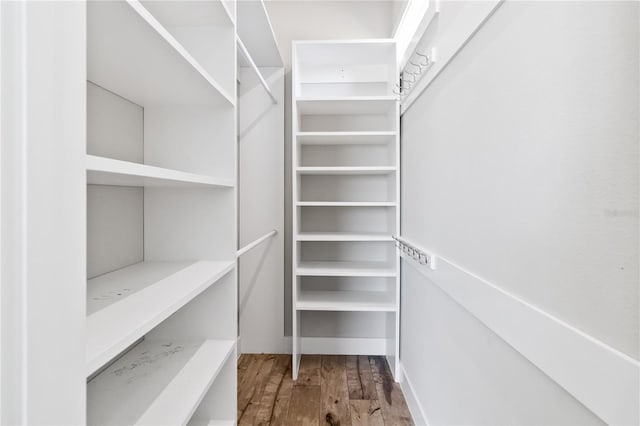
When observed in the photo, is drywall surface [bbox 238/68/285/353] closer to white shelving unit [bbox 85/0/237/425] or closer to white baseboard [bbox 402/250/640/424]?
white shelving unit [bbox 85/0/237/425]

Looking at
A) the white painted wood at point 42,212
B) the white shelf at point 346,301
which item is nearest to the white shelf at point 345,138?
the white shelf at point 346,301

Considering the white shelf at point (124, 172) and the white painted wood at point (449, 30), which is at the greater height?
the white painted wood at point (449, 30)

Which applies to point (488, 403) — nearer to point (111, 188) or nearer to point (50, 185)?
point (50, 185)

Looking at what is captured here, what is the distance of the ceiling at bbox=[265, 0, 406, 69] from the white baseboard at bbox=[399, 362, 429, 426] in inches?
86.9

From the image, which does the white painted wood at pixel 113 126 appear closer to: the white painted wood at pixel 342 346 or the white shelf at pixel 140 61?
the white shelf at pixel 140 61

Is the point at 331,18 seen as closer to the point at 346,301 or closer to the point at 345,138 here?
the point at 345,138

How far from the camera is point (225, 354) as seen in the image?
1146 millimetres

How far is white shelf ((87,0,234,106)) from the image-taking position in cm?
64

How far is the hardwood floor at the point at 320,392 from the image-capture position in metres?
1.65

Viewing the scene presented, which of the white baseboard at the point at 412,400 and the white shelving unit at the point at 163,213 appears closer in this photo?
the white shelving unit at the point at 163,213

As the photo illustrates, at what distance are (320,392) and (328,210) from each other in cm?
114

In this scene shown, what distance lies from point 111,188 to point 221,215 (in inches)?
13.9

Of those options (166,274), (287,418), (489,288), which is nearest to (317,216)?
(287,418)

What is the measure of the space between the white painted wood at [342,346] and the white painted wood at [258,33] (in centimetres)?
192
